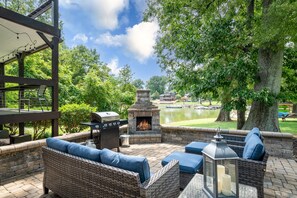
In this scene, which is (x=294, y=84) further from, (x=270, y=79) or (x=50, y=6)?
(x=50, y=6)

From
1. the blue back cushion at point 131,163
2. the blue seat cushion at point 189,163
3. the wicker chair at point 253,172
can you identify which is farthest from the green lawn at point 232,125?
the blue back cushion at point 131,163

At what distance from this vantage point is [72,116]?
661 centimetres

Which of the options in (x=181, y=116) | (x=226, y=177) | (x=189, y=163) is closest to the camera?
(x=226, y=177)

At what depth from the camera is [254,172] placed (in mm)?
2578

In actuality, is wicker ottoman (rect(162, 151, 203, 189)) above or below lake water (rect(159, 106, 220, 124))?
above

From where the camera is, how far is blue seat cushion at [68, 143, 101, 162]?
2.36m

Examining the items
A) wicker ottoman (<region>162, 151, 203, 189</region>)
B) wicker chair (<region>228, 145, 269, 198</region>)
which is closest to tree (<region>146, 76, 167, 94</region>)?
wicker ottoman (<region>162, 151, 203, 189</region>)

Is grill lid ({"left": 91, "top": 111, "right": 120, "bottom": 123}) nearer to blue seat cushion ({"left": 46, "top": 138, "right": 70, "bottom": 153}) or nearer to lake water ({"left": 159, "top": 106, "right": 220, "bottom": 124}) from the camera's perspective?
blue seat cushion ({"left": 46, "top": 138, "right": 70, "bottom": 153})

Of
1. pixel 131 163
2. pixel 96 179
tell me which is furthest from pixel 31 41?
pixel 131 163

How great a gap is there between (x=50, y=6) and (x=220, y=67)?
5.72 metres

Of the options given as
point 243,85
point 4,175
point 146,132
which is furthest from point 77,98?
point 243,85

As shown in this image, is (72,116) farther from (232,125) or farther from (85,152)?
(232,125)

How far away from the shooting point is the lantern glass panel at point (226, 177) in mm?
1736

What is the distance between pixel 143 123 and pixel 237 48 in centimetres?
459
